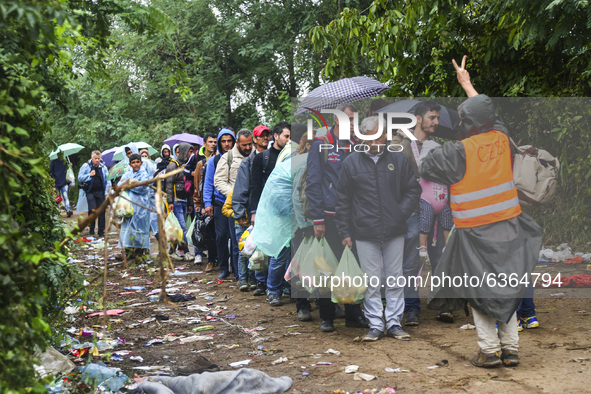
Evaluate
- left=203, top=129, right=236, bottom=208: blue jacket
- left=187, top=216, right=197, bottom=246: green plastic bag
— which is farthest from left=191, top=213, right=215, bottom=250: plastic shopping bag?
left=203, top=129, right=236, bottom=208: blue jacket

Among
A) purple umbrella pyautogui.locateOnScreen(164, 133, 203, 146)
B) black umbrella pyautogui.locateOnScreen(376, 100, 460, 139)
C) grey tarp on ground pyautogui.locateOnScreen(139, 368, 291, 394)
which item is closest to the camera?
grey tarp on ground pyautogui.locateOnScreen(139, 368, 291, 394)

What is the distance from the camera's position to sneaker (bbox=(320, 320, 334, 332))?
6.78 metres

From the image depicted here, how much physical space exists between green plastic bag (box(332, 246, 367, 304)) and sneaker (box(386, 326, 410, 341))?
1.39 ft

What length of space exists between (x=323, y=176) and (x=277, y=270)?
6.18 ft

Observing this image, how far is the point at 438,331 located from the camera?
6.53m

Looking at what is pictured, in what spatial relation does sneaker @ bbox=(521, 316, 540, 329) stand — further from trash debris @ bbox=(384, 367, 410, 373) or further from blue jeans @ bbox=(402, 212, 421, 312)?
trash debris @ bbox=(384, 367, 410, 373)

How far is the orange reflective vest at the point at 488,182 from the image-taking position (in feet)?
17.5

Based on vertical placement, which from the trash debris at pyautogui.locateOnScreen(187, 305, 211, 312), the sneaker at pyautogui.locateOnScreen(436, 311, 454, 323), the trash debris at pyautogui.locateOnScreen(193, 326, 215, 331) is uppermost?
the sneaker at pyautogui.locateOnScreen(436, 311, 454, 323)

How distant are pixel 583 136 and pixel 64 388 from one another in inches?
307

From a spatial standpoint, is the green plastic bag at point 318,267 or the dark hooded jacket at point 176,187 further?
the dark hooded jacket at point 176,187

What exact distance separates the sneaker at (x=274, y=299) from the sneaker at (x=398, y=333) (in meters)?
2.11

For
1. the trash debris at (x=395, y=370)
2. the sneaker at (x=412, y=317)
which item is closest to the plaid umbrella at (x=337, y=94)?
the sneaker at (x=412, y=317)

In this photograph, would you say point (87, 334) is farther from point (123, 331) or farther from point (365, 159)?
point (365, 159)

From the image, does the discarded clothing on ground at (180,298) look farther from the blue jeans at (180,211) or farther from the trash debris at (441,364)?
the trash debris at (441,364)
